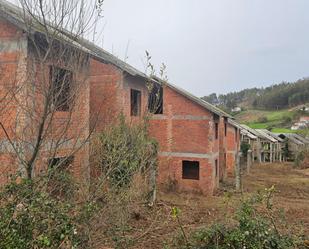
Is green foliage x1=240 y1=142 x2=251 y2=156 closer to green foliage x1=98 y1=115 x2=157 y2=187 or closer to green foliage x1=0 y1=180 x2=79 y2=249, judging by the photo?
green foliage x1=98 y1=115 x2=157 y2=187

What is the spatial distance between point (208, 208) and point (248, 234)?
8736 millimetres

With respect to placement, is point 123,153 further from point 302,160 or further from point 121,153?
point 302,160

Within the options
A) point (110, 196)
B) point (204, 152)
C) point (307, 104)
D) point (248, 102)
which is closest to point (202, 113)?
point (204, 152)

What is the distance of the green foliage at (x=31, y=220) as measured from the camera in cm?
388

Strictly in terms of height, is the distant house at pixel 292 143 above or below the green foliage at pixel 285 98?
below

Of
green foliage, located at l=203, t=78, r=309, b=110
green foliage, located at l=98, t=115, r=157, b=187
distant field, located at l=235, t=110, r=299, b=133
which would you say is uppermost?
green foliage, located at l=203, t=78, r=309, b=110

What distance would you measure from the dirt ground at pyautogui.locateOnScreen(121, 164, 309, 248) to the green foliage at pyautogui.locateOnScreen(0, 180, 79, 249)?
248cm

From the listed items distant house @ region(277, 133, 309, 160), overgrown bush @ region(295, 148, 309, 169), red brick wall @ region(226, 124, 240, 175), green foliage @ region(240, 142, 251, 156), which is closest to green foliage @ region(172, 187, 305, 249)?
red brick wall @ region(226, 124, 240, 175)

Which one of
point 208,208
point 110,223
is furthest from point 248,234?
point 208,208

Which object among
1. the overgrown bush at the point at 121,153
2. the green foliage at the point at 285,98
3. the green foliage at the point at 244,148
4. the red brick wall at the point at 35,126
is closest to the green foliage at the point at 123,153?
the overgrown bush at the point at 121,153

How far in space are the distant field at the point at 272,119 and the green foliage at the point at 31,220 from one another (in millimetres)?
58469

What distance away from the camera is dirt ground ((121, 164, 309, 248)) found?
30.6 feet

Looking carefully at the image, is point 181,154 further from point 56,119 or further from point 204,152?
point 56,119

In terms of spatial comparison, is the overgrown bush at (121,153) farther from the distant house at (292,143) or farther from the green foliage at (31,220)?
the distant house at (292,143)
